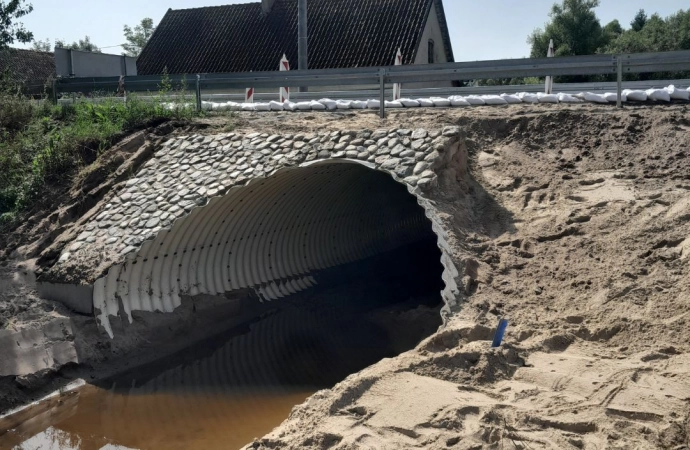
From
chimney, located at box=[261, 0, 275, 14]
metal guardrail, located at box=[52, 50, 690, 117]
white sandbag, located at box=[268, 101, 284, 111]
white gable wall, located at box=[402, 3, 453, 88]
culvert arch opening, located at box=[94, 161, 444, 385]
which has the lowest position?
culvert arch opening, located at box=[94, 161, 444, 385]

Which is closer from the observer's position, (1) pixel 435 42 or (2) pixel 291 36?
(2) pixel 291 36

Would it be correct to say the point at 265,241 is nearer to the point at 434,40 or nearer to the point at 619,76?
the point at 619,76

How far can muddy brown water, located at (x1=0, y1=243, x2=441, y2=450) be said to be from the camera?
819 cm

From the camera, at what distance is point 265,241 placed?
13.2m

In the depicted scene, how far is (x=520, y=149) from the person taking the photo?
1098cm

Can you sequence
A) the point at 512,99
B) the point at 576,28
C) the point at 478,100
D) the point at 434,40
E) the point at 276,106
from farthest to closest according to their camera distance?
the point at 576,28 < the point at 434,40 < the point at 276,106 < the point at 478,100 < the point at 512,99

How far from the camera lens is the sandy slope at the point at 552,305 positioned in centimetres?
588

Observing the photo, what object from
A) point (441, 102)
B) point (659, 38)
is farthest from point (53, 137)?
point (659, 38)

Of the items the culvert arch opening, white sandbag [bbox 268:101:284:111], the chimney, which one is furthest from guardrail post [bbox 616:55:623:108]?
the chimney

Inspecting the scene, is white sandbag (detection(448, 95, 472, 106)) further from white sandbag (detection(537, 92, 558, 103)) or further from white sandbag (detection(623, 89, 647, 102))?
white sandbag (detection(623, 89, 647, 102))

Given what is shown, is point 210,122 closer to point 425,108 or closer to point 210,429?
point 425,108

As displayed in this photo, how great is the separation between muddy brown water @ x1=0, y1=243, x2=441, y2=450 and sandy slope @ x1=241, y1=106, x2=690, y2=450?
2.19 metres

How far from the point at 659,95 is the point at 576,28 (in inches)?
967

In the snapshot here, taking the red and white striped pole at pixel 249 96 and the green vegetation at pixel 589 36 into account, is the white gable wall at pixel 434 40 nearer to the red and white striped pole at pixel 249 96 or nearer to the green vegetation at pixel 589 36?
the green vegetation at pixel 589 36
